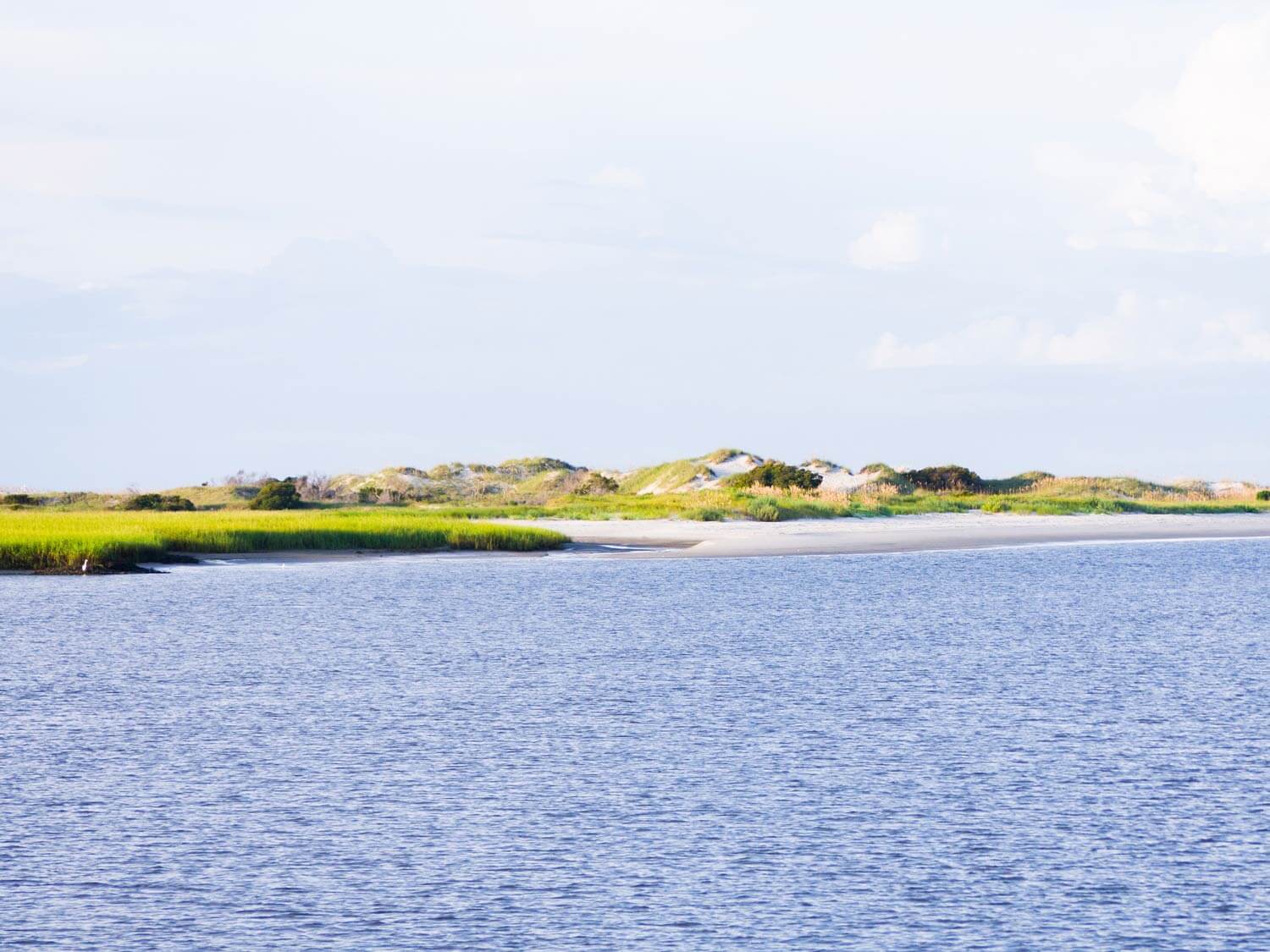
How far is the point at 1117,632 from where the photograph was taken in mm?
22312

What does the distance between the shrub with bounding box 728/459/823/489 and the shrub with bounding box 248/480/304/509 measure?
19682 mm

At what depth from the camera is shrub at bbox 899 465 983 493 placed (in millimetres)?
74875

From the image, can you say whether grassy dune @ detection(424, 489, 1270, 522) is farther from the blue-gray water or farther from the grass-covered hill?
the blue-gray water

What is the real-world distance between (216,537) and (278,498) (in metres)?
24.1

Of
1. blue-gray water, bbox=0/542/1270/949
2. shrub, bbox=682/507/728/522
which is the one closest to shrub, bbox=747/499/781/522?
shrub, bbox=682/507/728/522

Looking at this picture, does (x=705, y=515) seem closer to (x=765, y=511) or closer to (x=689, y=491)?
(x=765, y=511)

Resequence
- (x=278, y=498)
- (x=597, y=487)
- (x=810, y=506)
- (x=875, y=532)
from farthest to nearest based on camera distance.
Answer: (x=597, y=487), (x=278, y=498), (x=810, y=506), (x=875, y=532)

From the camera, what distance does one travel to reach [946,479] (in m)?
75.4

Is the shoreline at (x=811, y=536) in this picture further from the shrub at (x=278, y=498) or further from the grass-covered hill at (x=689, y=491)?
the shrub at (x=278, y=498)

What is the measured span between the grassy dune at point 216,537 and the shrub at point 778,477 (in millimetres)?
25476

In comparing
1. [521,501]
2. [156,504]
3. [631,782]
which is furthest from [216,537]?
[521,501]

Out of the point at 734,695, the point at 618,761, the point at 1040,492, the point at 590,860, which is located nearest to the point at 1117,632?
the point at 734,695

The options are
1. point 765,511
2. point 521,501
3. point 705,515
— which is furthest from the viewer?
point 521,501

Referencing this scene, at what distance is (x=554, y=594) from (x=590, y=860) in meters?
18.6
